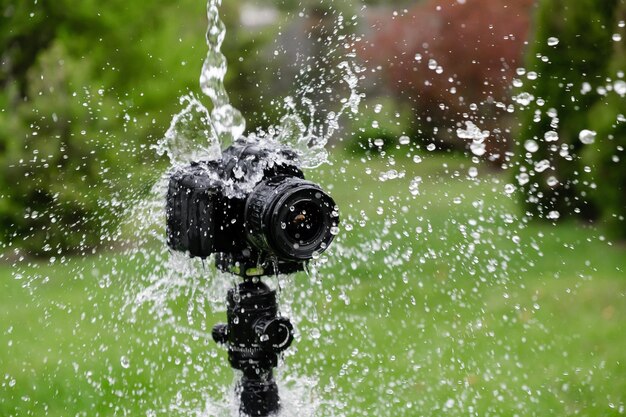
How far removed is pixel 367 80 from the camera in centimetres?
1534

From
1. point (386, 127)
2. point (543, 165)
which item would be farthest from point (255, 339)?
point (386, 127)

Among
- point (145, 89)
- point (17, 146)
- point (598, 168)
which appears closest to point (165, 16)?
point (145, 89)

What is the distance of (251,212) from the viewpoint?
84.7 inches

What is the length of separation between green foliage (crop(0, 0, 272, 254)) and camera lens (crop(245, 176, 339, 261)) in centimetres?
497

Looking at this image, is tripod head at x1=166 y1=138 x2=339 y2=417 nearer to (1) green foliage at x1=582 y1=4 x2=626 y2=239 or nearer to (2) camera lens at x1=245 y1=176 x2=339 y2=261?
(2) camera lens at x1=245 y1=176 x2=339 y2=261

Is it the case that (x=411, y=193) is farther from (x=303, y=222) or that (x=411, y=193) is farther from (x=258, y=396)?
(x=303, y=222)

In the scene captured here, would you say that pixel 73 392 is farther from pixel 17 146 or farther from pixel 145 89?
pixel 145 89

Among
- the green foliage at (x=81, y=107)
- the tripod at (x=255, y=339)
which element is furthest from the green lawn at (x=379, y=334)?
the green foliage at (x=81, y=107)

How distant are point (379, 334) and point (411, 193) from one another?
8.67ft

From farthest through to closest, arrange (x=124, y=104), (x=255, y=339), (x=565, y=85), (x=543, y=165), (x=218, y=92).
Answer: (x=124, y=104) → (x=565, y=85) → (x=543, y=165) → (x=218, y=92) → (x=255, y=339)

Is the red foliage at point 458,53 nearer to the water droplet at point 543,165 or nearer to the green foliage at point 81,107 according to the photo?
the green foliage at point 81,107

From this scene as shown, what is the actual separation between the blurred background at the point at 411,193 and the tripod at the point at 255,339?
863 mm

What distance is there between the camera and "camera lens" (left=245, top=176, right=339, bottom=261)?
207cm

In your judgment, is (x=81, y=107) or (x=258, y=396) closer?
(x=258, y=396)
